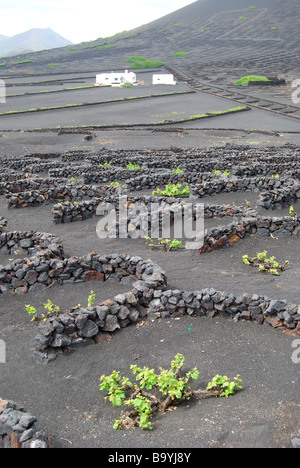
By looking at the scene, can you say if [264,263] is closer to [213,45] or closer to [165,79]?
[165,79]

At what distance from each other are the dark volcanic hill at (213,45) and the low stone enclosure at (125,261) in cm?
6608

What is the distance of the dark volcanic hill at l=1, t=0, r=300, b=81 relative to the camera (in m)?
91.3

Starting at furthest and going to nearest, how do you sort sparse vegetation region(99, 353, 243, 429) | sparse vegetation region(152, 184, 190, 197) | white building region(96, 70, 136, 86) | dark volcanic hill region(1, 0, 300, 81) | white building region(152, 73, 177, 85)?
dark volcanic hill region(1, 0, 300, 81), white building region(96, 70, 136, 86), white building region(152, 73, 177, 85), sparse vegetation region(152, 184, 190, 197), sparse vegetation region(99, 353, 243, 429)

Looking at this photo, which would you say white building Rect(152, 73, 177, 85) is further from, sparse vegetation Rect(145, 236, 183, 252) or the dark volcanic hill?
sparse vegetation Rect(145, 236, 183, 252)

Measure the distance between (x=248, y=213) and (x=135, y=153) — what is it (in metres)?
14.5

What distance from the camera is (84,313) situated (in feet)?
24.6

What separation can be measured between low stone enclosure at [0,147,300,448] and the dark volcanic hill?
217ft

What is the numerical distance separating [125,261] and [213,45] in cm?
11634

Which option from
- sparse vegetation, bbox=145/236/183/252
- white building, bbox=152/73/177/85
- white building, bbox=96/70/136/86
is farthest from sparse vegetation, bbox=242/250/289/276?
white building, bbox=96/70/136/86

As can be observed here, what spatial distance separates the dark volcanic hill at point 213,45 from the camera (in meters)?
91.3

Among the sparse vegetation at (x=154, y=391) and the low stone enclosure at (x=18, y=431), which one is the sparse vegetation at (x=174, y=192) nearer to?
the sparse vegetation at (x=154, y=391)

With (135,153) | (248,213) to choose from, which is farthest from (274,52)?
(248,213)
